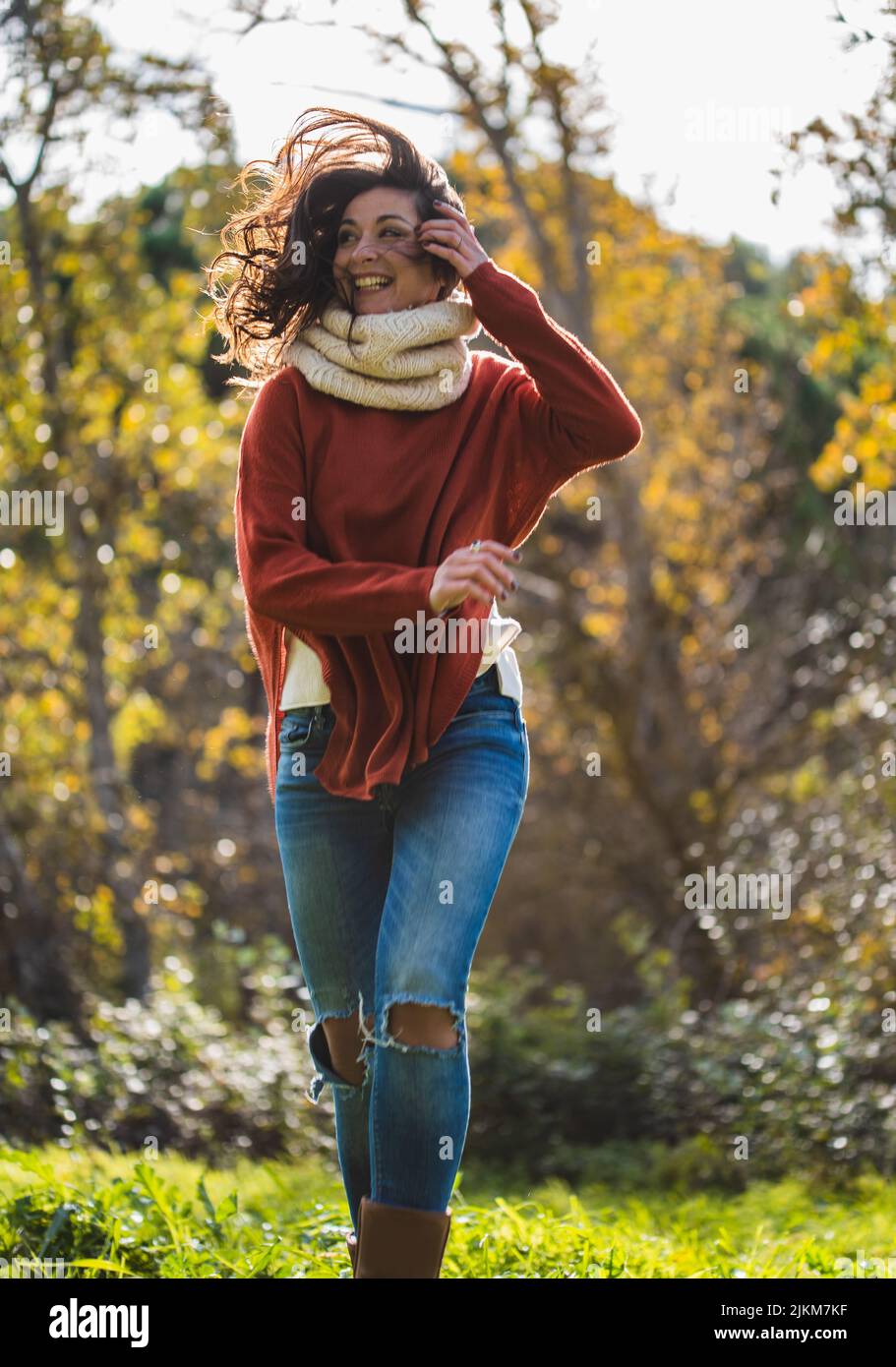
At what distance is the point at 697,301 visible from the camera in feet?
33.7

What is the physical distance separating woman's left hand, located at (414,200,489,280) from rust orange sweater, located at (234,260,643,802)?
27 mm

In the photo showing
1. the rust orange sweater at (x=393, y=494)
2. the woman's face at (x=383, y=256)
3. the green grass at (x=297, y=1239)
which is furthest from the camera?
the green grass at (x=297, y=1239)

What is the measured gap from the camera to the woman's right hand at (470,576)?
2318 mm

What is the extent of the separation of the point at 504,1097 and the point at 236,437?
13.0ft

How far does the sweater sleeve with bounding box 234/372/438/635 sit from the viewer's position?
95.2 inches

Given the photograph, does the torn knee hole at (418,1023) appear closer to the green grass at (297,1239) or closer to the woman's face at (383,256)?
the green grass at (297,1239)

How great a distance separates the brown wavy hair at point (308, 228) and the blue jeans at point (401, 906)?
0.67 m

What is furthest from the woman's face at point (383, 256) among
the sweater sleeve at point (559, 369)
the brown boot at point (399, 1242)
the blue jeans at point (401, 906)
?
the brown boot at point (399, 1242)

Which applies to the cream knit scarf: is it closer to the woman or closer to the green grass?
the woman

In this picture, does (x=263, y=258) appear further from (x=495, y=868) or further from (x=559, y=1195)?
(x=559, y=1195)

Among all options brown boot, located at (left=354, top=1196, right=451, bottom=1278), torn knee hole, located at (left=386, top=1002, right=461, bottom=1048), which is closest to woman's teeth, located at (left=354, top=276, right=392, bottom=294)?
torn knee hole, located at (left=386, top=1002, right=461, bottom=1048)
